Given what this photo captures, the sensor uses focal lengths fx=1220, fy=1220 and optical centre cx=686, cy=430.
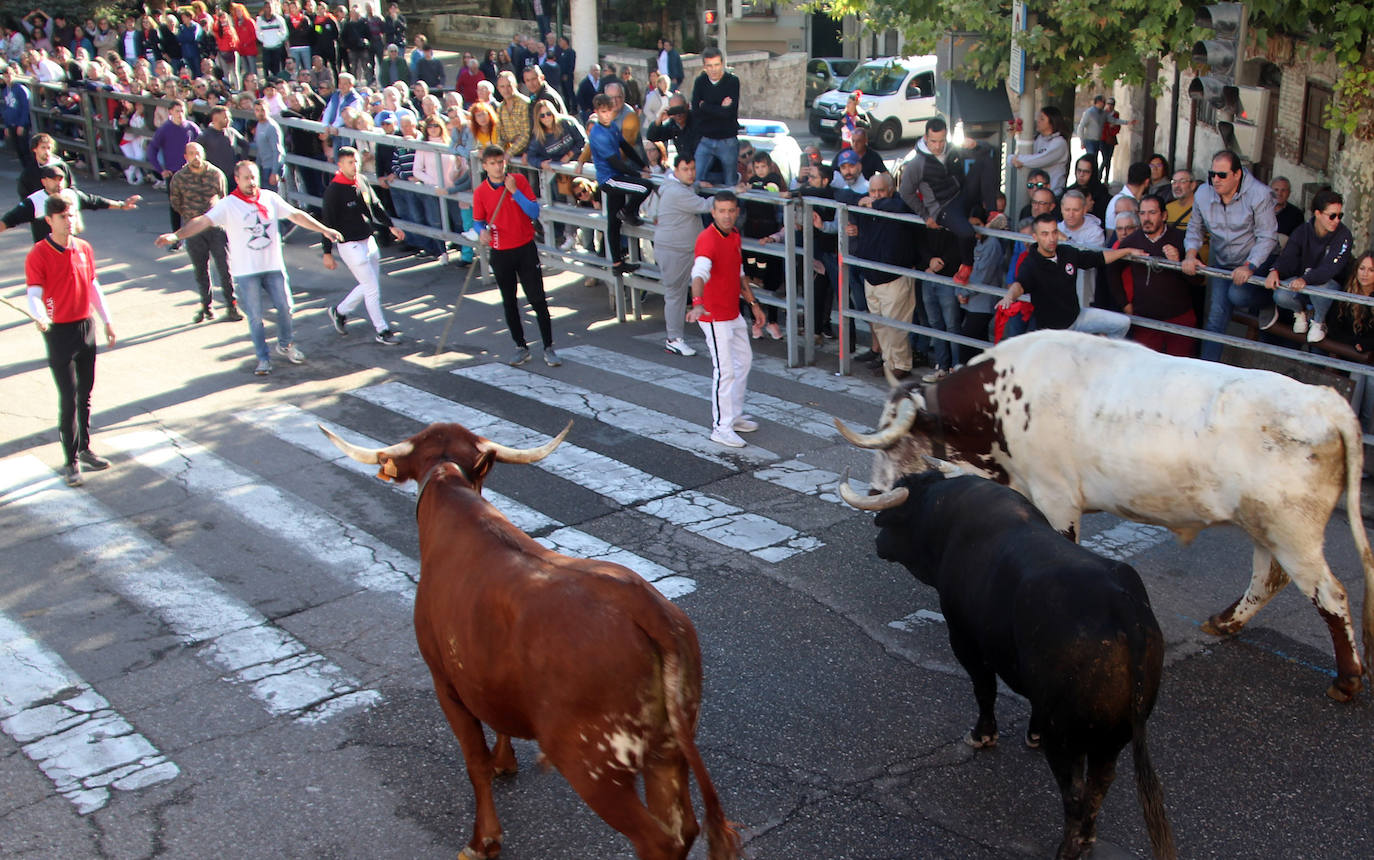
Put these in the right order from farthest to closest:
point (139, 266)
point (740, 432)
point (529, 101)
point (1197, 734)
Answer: point (139, 266) → point (529, 101) → point (740, 432) → point (1197, 734)

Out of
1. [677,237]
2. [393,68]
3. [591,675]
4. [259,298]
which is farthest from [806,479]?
[393,68]

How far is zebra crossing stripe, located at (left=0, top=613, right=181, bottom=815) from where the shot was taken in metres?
5.63

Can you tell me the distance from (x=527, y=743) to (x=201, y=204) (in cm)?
946

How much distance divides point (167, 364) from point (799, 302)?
6.31m

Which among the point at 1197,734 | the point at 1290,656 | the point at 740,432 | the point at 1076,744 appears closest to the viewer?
the point at 1076,744

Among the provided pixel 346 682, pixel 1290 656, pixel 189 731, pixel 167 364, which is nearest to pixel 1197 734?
pixel 1290 656

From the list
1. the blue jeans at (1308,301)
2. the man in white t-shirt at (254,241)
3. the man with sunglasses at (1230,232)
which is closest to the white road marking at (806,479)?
the man with sunglasses at (1230,232)

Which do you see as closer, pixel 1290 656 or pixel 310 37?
pixel 1290 656

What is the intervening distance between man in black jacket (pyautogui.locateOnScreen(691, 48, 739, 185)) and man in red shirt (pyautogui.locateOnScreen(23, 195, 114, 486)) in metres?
6.80

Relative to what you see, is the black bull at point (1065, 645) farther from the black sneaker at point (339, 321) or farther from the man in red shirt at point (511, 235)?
the black sneaker at point (339, 321)

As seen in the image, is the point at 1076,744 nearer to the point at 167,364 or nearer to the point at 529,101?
the point at 167,364

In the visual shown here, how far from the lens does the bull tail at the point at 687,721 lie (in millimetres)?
4207

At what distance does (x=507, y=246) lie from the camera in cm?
1144

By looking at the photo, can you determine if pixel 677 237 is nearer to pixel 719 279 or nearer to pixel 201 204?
pixel 719 279
